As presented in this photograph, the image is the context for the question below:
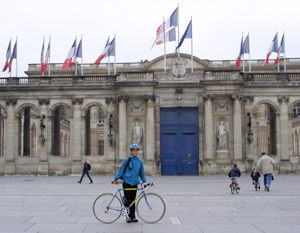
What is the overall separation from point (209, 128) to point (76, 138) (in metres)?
10.4

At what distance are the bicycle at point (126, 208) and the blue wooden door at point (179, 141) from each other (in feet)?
68.0

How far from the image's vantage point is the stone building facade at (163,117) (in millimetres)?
30484

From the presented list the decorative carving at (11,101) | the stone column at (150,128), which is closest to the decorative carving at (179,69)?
the stone column at (150,128)

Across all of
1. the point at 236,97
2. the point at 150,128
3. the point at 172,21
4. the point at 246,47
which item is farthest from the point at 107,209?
the point at 246,47

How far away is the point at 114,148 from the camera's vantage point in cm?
3170

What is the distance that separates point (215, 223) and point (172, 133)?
20976 millimetres

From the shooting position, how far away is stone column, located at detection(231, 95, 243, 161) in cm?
3005

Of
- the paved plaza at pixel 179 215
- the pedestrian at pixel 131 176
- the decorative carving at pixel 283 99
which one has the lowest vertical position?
the paved plaza at pixel 179 215

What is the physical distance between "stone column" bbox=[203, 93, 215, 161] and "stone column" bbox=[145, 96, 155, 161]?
13.1 feet

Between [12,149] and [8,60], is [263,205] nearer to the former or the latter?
[12,149]

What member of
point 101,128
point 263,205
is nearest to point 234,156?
point 263,205

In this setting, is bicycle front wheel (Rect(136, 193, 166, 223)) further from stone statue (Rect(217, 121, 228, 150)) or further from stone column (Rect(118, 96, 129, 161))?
stone statue (Rect(217, 121, 228, 150))

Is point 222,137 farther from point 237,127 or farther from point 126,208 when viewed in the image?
point 126,208

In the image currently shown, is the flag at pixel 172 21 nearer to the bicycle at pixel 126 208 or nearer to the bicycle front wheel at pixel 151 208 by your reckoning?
the bicycle at pixel 126 208
